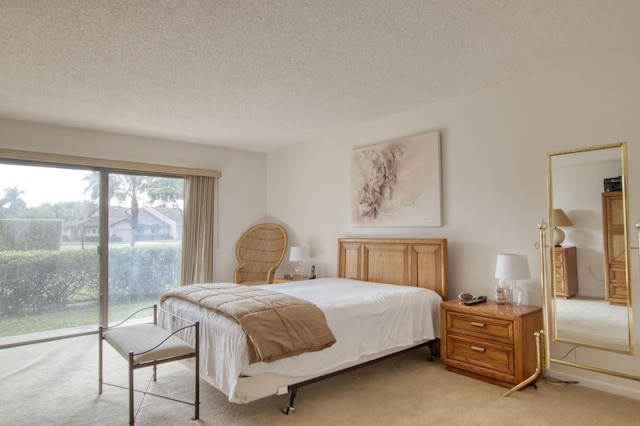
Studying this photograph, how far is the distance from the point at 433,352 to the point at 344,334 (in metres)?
1.24

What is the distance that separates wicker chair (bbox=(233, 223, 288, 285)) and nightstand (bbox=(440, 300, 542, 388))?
118 inches

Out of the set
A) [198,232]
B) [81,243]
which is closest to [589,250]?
[198,232]

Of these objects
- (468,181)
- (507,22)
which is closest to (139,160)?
(468,181)

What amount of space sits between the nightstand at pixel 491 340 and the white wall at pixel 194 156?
→ 3.64 meters

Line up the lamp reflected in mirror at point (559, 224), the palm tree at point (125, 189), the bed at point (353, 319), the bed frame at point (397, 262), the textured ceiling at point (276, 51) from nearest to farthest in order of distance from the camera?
the textured ceiling at point (276, 51)
the bed at point (353, 319)
the lamp reflected in mirror at point (559, 224)
the bed frame at point (397, 262)
the palm tree at point (125, 189)

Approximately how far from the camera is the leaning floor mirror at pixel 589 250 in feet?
9.11

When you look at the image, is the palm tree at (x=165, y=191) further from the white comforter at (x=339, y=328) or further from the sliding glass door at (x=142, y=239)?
the white comforter at (x=339, y=328)

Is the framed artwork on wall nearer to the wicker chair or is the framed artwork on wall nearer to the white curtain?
the wicker chair

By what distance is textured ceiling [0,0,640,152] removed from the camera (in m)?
2.34

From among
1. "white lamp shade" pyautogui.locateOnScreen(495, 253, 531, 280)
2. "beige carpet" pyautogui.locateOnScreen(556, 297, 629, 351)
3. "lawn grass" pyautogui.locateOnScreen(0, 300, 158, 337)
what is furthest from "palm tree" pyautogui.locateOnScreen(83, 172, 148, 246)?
"beige carpet" pyautogui.locateOnScreen(556, 297, 629, 351)

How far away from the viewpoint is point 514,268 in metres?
3.14

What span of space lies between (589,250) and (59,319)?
5529 millimetres

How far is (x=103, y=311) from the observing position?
496 centimetres

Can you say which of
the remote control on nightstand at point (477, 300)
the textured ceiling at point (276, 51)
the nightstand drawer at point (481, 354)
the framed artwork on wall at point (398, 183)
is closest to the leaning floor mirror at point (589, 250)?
the nightstand drawer at point (481, 354)
